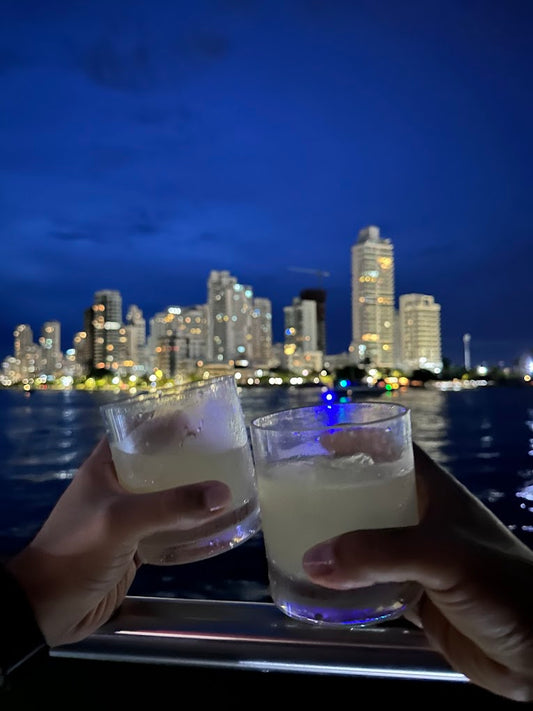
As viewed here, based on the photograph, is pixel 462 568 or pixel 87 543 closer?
pixel 462 568

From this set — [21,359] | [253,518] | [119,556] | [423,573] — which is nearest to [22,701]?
[119,556]

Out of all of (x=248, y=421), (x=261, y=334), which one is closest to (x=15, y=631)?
(x=248, y=421)

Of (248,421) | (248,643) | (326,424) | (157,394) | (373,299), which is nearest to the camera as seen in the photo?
(326,424)

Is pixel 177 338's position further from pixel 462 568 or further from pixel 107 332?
pixel 462 568

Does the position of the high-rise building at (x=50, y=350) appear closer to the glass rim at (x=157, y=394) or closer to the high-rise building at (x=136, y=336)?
the high-rise building at (x=136, y=336)

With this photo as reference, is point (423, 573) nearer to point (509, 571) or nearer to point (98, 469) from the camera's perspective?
point (509, 571)

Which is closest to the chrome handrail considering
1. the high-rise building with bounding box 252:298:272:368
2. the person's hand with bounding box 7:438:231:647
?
the person's hand with bounding box 7:438:231:647
